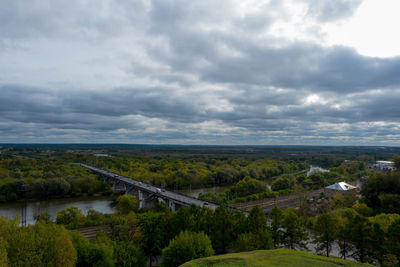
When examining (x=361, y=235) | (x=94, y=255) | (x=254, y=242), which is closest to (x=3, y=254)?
(x=94, y=255)

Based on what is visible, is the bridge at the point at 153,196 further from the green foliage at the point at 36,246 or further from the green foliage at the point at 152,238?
the green foliage at the point at 36,246

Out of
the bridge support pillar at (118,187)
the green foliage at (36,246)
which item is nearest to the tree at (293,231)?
the green foliage at (36,246)

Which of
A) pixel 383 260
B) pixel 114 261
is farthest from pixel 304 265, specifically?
pixel 114 261

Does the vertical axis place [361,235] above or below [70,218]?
above

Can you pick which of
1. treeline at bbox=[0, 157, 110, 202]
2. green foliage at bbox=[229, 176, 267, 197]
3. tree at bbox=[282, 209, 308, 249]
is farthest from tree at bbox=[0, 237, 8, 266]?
treeline at bbox=[0, 157, 110, 202]

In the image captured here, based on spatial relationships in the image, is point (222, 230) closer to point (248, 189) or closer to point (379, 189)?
point (379, 189)

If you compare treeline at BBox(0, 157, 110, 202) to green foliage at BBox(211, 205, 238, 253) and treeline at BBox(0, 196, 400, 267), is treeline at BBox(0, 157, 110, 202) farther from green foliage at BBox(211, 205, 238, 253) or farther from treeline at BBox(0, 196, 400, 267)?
green foliage at BBox(211, 205, 238, 253)
